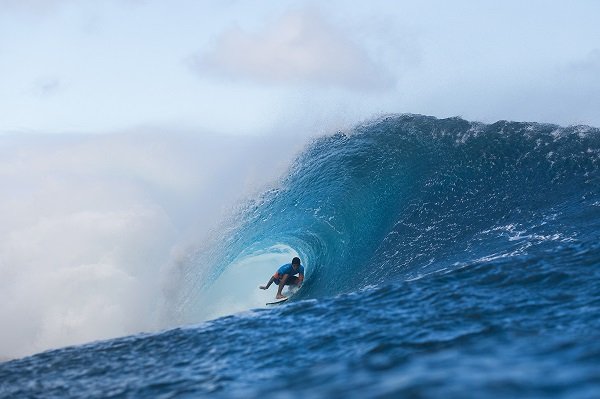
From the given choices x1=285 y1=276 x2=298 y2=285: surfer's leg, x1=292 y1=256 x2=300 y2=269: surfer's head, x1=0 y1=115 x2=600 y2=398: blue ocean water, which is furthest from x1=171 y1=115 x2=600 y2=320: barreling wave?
x1=292 y1=256 x2=300 y2=269: surfer's head

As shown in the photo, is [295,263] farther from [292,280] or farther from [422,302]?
[422,302]

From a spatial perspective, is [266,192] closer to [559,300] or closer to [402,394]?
[559,300]

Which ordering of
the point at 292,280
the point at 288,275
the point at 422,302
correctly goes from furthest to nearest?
the point at 292,280, the point at 288,275, the point at 422,302

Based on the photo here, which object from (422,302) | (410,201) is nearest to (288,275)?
(410,201)

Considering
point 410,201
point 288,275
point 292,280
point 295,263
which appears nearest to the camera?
point 295,263

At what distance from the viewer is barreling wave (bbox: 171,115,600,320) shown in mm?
13289

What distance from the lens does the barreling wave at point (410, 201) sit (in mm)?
13289

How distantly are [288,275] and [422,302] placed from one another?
8998 mm

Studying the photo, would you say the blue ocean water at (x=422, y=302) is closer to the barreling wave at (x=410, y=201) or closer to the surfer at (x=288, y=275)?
the barreling wave at (x=410, y=201)

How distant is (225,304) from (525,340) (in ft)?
48.1

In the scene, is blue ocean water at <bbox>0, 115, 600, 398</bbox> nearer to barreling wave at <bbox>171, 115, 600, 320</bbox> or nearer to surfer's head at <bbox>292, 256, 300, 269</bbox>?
barreling wave at <bbox>171, 115, 600, 320</bbox>

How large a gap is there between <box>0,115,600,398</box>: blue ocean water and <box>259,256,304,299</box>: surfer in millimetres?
438

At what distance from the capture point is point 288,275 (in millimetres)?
15664

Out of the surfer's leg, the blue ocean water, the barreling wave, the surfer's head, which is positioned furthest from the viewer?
the surfer's leg
